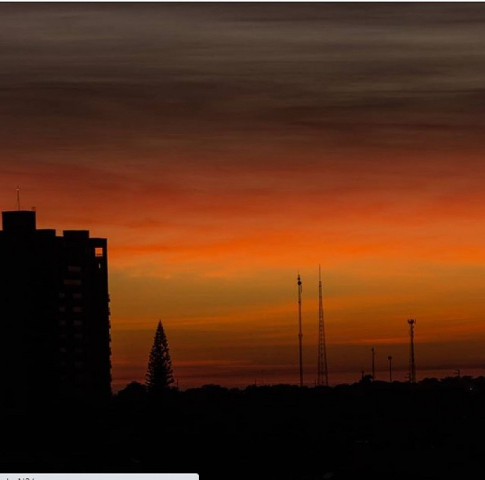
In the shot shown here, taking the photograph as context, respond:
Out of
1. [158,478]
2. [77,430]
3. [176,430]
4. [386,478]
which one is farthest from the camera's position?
[77,430]

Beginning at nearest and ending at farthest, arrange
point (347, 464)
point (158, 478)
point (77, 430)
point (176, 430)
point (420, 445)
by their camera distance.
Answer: point (158, 478)
point (347, 464)
point (420, 445)
point (176, 430)
point (77, 430)

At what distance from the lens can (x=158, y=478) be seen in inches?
2223

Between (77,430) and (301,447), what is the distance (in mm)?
51676

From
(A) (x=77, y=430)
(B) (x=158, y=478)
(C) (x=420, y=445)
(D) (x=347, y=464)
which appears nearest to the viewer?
(B) (x=158, y=478)

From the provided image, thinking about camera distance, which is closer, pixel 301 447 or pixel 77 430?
pixel 301 447

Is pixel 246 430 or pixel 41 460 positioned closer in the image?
pixel 41 460

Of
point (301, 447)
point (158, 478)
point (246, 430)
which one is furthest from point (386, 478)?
point (158, 478)

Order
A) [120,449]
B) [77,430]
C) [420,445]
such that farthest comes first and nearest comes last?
[77,430] < [420,445] < [120,449]

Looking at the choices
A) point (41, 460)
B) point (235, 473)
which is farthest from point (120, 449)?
point (235, 473)

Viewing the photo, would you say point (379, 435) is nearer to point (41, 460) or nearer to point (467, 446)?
point (467, 446)

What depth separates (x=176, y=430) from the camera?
18438cm

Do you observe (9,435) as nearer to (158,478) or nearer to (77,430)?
(77,430)

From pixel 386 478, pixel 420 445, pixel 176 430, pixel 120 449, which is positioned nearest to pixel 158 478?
pixel 386 478

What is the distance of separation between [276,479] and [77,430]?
73.2 meters
